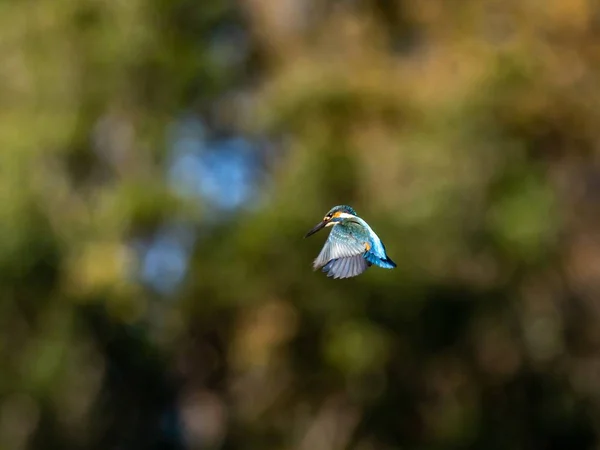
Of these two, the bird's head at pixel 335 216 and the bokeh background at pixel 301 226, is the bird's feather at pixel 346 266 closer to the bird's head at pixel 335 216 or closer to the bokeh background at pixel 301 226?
the bird's head at pixel 335 216

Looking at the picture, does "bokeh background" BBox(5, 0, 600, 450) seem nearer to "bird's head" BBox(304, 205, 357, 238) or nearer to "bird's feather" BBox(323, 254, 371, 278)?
"bird's head" BBox(304, 205, 357, 238)

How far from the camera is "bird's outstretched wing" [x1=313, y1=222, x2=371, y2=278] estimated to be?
3.00 feet

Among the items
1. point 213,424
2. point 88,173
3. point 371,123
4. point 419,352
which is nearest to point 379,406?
point 419,352

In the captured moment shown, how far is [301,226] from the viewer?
746cm

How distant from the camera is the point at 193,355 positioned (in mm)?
9195

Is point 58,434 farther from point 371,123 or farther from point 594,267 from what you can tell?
point 594,267

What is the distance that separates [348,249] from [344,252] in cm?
1

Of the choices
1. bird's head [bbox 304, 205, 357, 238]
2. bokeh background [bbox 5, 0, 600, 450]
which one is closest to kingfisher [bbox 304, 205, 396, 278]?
bird's head [bbox 304, 205, 357, 238]

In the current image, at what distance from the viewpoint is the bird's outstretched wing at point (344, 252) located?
3.00 ft

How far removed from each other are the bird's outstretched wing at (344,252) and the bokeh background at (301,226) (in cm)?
599


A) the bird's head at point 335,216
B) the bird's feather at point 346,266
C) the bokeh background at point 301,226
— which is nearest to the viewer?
the bird's feather at point 346,266

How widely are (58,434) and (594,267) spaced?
4.80 m

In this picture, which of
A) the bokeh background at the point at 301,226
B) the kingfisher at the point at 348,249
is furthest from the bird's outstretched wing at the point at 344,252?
the bokeh background at the point at 301,226

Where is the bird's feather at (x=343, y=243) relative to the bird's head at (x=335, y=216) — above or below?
below
